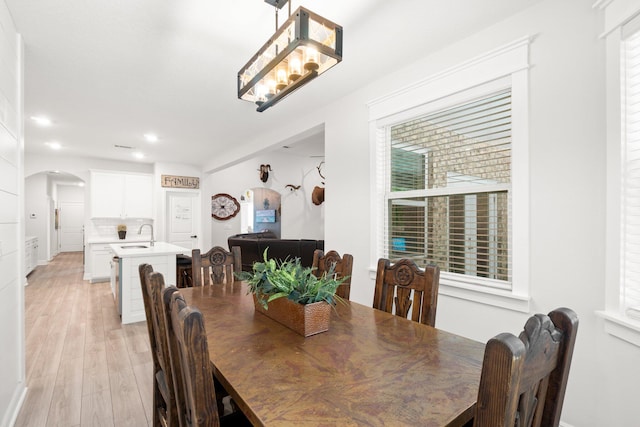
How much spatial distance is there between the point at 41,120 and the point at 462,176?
16.4ft

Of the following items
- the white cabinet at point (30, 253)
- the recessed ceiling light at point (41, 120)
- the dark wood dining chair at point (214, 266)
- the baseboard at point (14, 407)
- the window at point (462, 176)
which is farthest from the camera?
the white cabinet at point (30, 253)

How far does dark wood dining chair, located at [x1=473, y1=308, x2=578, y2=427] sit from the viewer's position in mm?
547

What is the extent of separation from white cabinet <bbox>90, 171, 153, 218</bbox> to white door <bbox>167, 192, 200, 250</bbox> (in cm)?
50

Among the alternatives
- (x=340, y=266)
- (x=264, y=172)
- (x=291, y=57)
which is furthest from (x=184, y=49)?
(x=264, y=172)

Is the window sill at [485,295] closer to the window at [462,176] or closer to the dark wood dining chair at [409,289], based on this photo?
the window at [462,176]

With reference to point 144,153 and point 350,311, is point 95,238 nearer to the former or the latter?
point 144,153

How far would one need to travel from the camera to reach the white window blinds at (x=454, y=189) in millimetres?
2129

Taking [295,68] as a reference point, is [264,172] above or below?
Answer: above

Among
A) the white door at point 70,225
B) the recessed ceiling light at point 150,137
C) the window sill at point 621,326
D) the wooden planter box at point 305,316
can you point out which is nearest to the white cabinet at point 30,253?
the recessed ceiling light at point 150,137

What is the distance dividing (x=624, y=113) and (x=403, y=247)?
1.63m

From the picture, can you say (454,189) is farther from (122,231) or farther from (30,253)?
(30,253)

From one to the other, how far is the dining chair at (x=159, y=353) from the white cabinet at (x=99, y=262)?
5.64 m

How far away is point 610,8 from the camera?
157cm

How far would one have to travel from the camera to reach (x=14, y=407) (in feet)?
6.56
